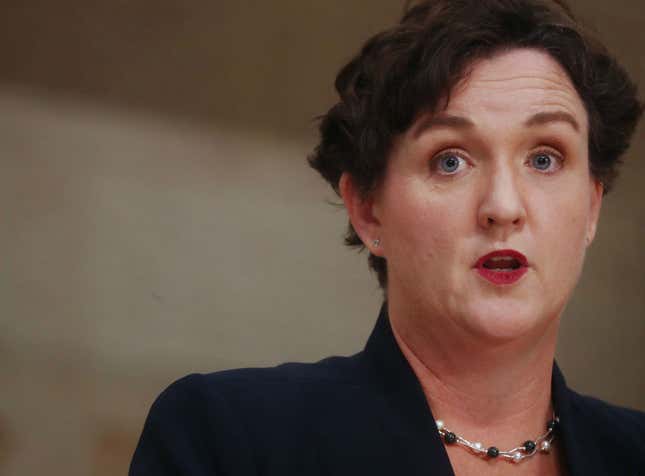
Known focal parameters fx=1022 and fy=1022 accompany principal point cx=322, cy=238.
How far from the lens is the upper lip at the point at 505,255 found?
4.39 feet

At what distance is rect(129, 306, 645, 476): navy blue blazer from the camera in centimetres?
134

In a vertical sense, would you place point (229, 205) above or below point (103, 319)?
above

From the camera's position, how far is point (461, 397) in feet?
4.76

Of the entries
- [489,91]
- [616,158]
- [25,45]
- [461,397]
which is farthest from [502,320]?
[25,45]

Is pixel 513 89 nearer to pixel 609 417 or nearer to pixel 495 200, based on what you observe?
pixel 495 200

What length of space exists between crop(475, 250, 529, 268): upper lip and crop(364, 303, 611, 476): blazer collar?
0.69 ft

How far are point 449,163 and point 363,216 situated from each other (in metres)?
0.21

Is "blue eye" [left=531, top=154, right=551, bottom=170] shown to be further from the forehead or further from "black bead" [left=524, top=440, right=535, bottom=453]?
"black bead" [left=524, top=440, right=535, bottom=453]

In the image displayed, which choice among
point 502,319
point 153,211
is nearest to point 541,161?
point 502,319

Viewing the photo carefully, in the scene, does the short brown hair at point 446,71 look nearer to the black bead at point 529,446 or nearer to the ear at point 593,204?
the ear at point 593,204

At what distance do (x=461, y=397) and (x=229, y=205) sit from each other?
1.29 meters

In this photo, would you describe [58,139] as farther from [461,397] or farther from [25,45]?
[461,397]

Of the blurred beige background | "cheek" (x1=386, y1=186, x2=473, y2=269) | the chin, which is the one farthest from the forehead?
the blurred beige background

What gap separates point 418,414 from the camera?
1413 mm
